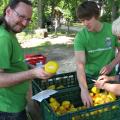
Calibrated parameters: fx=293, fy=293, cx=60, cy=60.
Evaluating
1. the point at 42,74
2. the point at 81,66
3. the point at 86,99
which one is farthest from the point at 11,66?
the point at 81,66

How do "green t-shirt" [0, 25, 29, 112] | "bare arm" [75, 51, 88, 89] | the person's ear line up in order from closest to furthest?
"green t-shirt" [0, 25, 29, 112] → the person's ear → "bare arm" [75, 51, 88, 89]

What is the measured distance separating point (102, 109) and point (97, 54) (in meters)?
1.01

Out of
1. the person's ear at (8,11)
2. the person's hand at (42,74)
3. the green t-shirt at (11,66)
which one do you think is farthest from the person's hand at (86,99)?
the person's ear at (8,11)

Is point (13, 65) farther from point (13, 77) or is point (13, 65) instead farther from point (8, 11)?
point (8, 11)

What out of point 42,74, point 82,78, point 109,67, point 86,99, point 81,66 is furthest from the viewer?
point 109,67

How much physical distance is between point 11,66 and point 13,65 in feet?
0.08

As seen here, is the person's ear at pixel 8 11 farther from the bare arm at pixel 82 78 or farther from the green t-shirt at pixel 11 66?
the bare arm at pixel 82 78

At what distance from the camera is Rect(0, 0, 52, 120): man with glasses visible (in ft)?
7.20

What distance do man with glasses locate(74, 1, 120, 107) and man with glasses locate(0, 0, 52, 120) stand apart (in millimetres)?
787

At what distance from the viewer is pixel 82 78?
290 cm

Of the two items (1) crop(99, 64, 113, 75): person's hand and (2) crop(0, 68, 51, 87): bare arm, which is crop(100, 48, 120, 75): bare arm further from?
(2) crop(0, 68, 51, 87): bare arm

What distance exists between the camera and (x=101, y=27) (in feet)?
10.8

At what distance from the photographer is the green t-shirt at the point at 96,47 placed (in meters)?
3.20

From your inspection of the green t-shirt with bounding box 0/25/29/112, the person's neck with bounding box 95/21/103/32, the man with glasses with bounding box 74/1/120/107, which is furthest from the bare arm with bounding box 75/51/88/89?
the green t-shirt with bounding box 0/25/29/112
